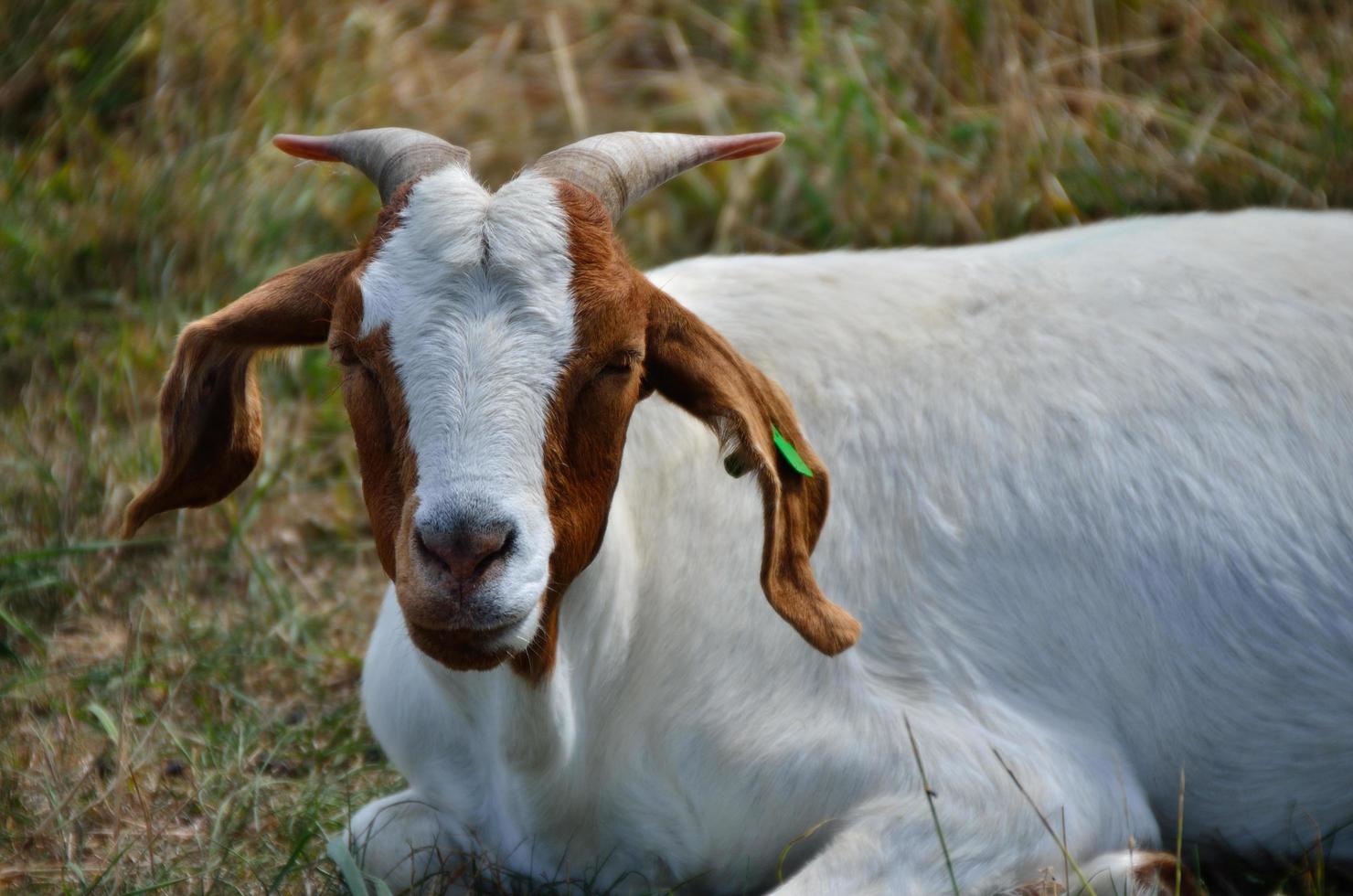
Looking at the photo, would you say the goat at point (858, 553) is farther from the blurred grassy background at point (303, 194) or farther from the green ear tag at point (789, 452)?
the blurred grassy background at point (303, 194)

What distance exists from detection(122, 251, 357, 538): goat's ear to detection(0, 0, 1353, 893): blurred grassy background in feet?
3.21

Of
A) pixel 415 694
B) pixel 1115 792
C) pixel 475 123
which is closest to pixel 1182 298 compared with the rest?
pixel 1115 792

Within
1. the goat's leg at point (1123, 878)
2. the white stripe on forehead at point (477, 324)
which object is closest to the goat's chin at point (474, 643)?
the white stripe on forehead at point (477, 324)

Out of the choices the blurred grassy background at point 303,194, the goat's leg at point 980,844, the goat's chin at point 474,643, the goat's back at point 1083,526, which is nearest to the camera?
the goat's chin at point 474,643

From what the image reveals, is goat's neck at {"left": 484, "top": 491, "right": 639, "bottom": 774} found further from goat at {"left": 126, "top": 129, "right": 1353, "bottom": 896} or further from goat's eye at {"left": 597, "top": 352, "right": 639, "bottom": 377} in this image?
goat's eye at {"left": 597, "top": 352, "right": 639, "bottom": 377}

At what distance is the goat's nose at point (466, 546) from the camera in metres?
2.70

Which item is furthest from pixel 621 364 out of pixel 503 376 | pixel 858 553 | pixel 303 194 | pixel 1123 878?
pixel 303 194

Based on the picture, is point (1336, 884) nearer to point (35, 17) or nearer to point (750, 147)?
point (750, 147)

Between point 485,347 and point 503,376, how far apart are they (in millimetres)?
63

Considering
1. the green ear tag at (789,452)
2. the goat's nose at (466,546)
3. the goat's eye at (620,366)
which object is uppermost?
the goat's eye at (620,366)

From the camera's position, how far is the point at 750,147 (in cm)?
330

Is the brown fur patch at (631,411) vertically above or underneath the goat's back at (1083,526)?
above

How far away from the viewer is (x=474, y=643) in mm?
2830

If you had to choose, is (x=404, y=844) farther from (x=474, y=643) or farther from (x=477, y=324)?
(x=477, y=324)
